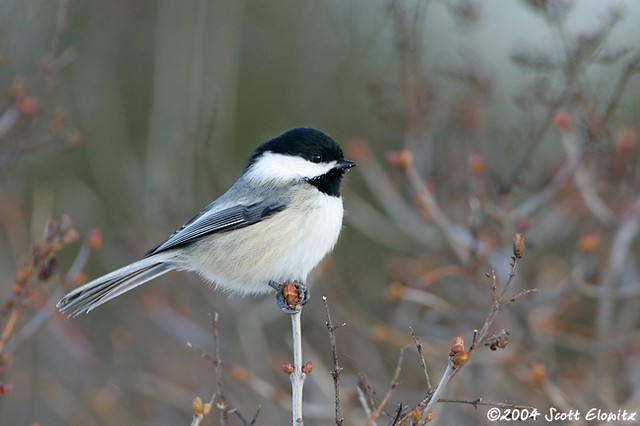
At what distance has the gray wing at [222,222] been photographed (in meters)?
3.77

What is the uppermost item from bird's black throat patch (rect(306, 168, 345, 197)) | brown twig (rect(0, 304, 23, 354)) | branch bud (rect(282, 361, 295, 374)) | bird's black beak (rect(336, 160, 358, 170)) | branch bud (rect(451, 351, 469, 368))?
bird's black beak (rect(336, 160, 358, 170))

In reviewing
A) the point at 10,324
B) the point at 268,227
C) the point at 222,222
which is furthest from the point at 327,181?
the point at 10,324

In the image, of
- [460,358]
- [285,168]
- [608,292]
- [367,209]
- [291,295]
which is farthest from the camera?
[367,209]

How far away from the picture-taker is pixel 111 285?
11.5 feet

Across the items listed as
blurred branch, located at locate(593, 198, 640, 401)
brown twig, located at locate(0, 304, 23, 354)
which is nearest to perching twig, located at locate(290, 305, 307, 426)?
brown twig, located at locate(0, 304, 23, 354)

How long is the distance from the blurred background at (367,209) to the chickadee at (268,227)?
319 millimetres

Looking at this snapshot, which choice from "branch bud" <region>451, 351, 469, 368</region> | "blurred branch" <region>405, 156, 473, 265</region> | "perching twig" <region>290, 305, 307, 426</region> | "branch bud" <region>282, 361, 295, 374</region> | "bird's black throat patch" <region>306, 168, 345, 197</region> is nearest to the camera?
"branch bud" <region>451, 351, 469, 368</region>

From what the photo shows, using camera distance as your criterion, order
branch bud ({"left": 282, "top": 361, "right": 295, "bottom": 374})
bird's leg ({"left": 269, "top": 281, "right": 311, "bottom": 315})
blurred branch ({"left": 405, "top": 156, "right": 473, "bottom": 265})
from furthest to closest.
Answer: blurred branch ({"left": 405, "top": 156, "right": 473, "bottom": 265}) < bird's leg ({"left": 269, "top": 281, "right": 311, "bottom": 315}) < branch bud ({"left": 282, "top": 361, "right": 295, "bottom": 374})

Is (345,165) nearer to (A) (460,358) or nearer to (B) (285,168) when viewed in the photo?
(B) (285,168)

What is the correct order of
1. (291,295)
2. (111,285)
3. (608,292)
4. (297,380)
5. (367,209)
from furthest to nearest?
(367,209)
(608,292)
(111,285)
(291,295)
(297,380)

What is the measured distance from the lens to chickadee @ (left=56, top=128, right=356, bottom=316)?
3.65 meters

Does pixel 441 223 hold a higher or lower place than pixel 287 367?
higher

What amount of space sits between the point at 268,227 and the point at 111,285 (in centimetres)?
79

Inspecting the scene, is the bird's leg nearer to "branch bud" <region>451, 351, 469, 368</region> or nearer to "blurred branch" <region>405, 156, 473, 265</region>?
"blurred branch" <region>405, 156, 473, 265</region>
